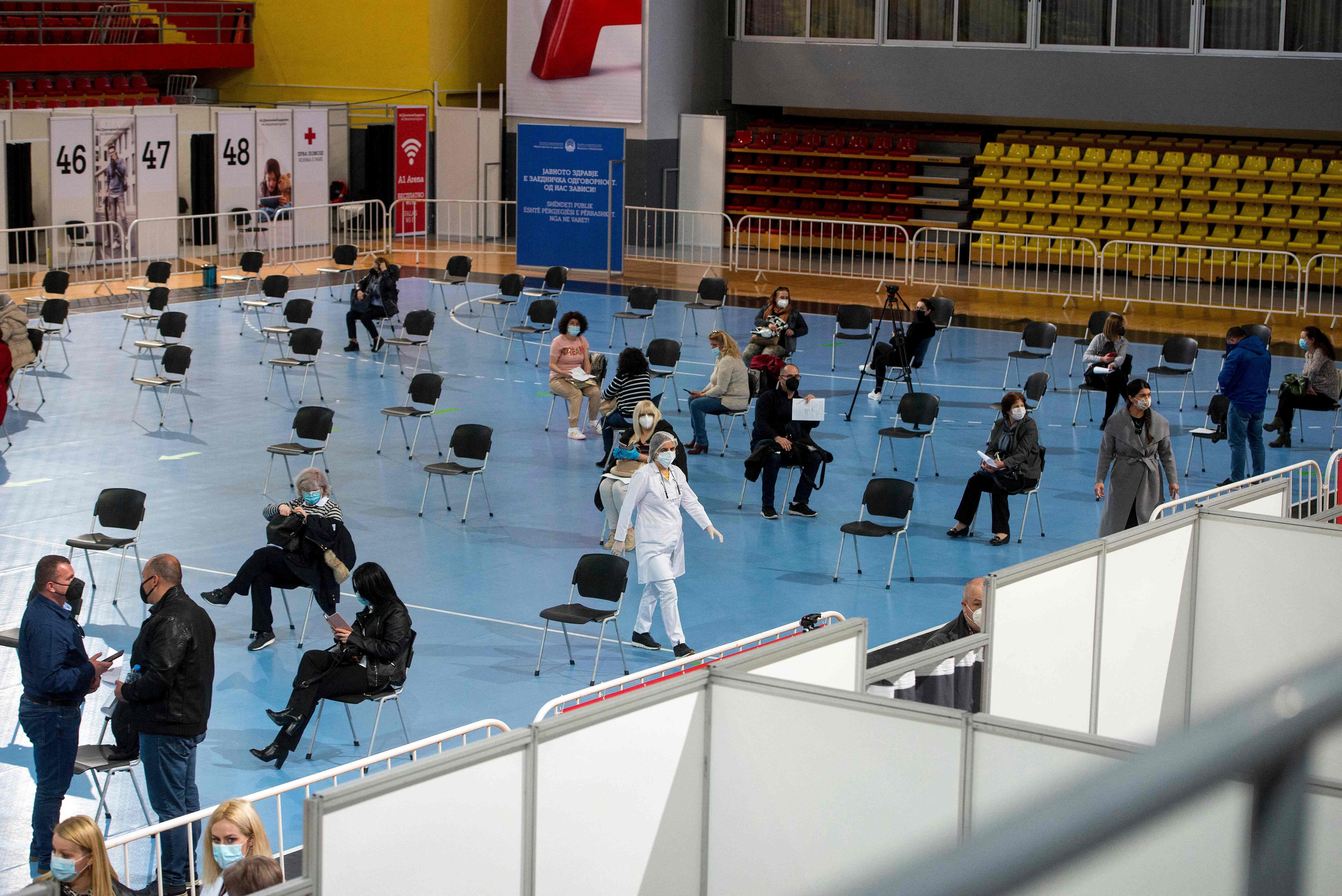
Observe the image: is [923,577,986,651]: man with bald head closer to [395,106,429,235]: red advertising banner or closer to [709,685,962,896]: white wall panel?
[709,685,962,896]: white wall panel

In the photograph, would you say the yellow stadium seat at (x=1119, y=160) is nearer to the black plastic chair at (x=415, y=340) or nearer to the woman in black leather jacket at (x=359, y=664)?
the black plastic chair at (x=415, y=340)

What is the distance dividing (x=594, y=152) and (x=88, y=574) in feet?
50.2

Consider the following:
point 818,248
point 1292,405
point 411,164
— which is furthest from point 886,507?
point 411,164

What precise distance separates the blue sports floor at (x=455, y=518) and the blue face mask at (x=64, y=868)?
1651mm

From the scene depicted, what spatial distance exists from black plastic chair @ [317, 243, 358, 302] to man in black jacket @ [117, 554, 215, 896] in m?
15.8

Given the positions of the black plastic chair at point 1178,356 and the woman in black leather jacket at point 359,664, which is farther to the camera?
the black plastic chair at point 1178,356

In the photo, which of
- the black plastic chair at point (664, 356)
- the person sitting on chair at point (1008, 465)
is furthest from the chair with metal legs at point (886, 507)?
the black plastic chair at point (664, 356)

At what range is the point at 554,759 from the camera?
5105mm

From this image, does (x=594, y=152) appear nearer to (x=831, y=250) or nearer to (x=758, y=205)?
(x=831, y=250)

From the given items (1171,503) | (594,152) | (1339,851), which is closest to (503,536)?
(1171,503)

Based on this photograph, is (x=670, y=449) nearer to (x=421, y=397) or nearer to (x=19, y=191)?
(x=421, y=397)

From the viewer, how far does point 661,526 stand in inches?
368

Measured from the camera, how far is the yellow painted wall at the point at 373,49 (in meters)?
31.5

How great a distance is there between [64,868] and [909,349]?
42.1 feet
